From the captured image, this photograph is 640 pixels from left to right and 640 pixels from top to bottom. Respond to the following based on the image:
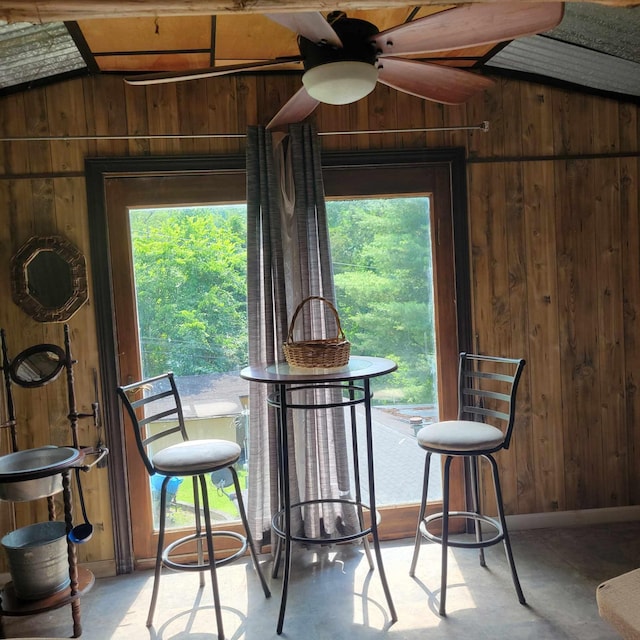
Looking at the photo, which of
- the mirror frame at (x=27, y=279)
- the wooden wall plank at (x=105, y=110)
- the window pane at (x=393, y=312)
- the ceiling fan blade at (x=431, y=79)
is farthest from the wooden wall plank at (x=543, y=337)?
the mirror frame at (x=27, y=279)

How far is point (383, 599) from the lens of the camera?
265 cm

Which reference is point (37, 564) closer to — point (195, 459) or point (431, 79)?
point (195, 459)

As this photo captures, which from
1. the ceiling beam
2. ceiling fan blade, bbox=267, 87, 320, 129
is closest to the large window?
ceiling fan blade, bbox=267, 87, 320, 129

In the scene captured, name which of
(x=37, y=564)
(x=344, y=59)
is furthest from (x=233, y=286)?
(x=344, y=59)

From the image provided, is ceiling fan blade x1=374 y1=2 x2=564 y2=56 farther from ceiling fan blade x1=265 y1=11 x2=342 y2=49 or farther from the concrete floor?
the concrete floor

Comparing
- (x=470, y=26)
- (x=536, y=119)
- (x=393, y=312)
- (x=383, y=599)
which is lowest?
(x=383, y=599)

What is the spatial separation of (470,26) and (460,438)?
1.61 meters

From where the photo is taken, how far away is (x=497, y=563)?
2936 millimetres

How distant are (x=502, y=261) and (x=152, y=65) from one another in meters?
2.02

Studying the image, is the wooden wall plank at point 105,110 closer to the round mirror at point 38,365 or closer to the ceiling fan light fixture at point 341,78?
the round mirror at point 38,365

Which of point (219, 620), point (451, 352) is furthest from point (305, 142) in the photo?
point (219, 620)

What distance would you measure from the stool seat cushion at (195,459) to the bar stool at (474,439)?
0.85 meters

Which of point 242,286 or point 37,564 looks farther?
point 242,286

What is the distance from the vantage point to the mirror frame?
286cm
